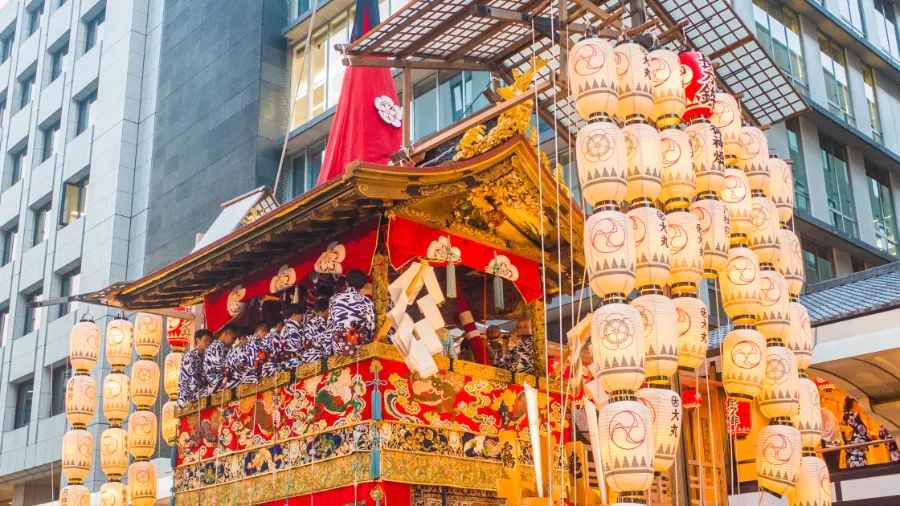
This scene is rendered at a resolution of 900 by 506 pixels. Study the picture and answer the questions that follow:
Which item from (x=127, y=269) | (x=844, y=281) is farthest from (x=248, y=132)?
(x=844, y=281)

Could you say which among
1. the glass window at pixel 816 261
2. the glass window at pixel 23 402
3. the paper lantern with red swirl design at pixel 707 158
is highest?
the glass window at pixel 816 261

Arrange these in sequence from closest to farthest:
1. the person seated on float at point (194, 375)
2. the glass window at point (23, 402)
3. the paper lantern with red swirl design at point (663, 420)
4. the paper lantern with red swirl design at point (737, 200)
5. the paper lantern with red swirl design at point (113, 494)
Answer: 1. the paper lantern with red swirl design at point (663, 420)
2. the paper lantern with red swirl design at point (737, 200)
3. the person seated on float at point (194, 375)
4. the paper lantern with red swirl design at point (113, 494)
5. the glass window at point (23, 402)

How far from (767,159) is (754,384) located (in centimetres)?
235

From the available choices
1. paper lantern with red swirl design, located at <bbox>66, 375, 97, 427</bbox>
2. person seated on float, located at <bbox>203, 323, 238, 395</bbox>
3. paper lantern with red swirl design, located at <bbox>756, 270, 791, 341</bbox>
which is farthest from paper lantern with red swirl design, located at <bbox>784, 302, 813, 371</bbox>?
paper lantern with red swirl design, located at <bbox>66, 375, 97, 427</bbox>

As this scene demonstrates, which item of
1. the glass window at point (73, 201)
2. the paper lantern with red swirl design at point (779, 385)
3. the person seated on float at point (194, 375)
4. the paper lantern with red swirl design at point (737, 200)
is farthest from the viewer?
the glass window at point (73, 201)

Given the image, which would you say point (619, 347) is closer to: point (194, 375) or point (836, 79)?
point (194, 375)

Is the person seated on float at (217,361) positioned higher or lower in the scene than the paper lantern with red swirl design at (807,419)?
higher

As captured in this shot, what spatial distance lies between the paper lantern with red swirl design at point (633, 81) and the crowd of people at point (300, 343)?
105 inches

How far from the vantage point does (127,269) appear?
24.5m

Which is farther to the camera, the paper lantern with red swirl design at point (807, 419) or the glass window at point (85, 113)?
the glass window at point (85, 113)

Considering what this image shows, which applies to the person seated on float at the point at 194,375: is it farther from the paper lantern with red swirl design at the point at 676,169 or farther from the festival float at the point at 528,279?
the paper lantern with red swirl design at the point at 676,169

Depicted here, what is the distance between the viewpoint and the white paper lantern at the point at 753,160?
28.0 ft

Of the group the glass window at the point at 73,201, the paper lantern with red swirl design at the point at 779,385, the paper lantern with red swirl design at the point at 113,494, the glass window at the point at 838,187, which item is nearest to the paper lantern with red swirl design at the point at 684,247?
the paper lantern with red swirl design at the point at 779,385

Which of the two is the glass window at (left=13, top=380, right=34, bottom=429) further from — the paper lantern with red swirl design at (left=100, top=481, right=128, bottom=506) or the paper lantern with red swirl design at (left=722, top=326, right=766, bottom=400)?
the paper lantern with red swirl design at (left=722, top=326, right=766, bottom=400)
